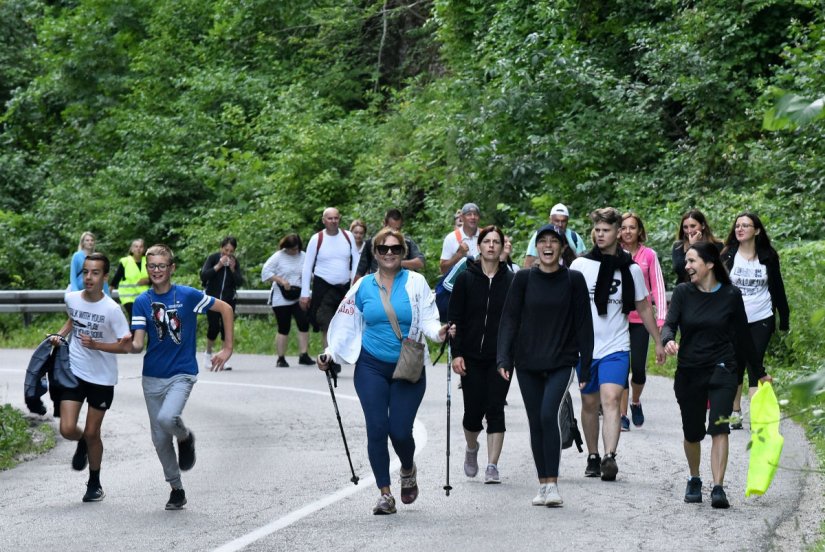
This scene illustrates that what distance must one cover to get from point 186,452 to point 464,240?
6959 millimetres

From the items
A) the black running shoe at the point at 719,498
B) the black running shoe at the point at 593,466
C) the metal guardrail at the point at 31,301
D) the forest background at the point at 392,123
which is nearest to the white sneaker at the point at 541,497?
the black running shoe at the point at 719,498

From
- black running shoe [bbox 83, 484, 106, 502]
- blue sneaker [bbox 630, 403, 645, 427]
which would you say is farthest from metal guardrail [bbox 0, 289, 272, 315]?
black running shoe [bbox 83, 484, 106, 502]

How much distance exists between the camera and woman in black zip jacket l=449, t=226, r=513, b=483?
10109mm

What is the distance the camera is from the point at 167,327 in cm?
955

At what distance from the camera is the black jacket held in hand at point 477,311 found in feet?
33.2

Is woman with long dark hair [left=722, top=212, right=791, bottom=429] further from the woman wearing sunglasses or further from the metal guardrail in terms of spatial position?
the metal guardrail

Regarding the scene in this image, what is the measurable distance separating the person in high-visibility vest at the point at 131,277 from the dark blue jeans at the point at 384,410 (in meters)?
12.4

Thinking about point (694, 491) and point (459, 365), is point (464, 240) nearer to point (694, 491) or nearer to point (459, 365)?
point (459, 365)

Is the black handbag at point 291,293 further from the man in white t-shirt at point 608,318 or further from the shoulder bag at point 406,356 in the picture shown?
the shoulder bag at point 406,356

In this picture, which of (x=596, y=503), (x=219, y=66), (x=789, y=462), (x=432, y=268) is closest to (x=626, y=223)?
(x=789, y=462)

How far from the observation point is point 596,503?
30.0 ft

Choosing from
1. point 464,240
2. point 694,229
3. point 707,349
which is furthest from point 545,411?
point 464,240

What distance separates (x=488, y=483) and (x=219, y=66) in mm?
24653

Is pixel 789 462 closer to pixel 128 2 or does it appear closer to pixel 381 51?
pixel 381 51
